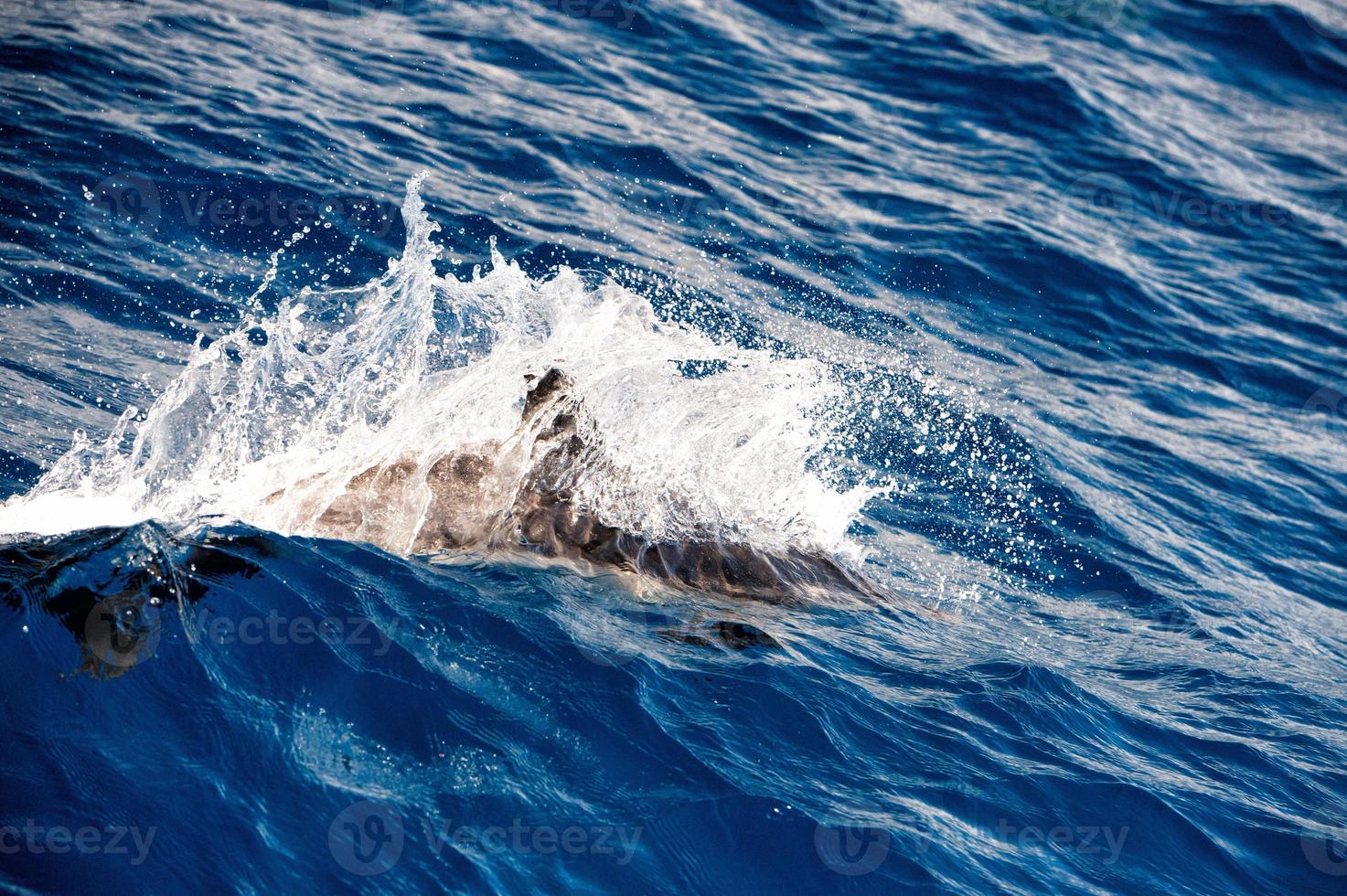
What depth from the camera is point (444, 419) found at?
5785 millimetres

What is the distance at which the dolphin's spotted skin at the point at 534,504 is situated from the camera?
552 cm

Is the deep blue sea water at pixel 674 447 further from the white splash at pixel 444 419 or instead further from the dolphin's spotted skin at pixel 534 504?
the dolphin's spotted skin at pixel 534 504

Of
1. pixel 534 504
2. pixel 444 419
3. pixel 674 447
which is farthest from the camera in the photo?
pixel 674 447

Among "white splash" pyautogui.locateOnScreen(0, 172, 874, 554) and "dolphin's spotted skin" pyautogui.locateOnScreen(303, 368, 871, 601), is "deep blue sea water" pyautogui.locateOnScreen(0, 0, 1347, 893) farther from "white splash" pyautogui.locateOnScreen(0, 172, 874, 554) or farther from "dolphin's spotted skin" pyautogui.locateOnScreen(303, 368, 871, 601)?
"dolphin's spotted skin" pyautogui.locateOnScreen(303, 368, 871, 601)

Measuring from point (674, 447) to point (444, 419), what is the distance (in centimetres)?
118

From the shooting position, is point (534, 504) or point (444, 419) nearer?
point (534, 504)

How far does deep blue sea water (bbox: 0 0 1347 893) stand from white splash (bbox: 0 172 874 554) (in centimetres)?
3

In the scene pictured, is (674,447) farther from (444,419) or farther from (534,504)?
(444,419)

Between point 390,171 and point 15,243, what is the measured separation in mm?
3000

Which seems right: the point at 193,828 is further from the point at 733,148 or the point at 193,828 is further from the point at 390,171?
the point at 733,148

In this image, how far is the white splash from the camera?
17.6ft

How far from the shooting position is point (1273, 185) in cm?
1341

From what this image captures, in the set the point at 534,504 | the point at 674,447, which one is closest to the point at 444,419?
the point at 534,504

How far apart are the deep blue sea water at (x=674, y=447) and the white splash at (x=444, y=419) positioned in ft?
0.10
